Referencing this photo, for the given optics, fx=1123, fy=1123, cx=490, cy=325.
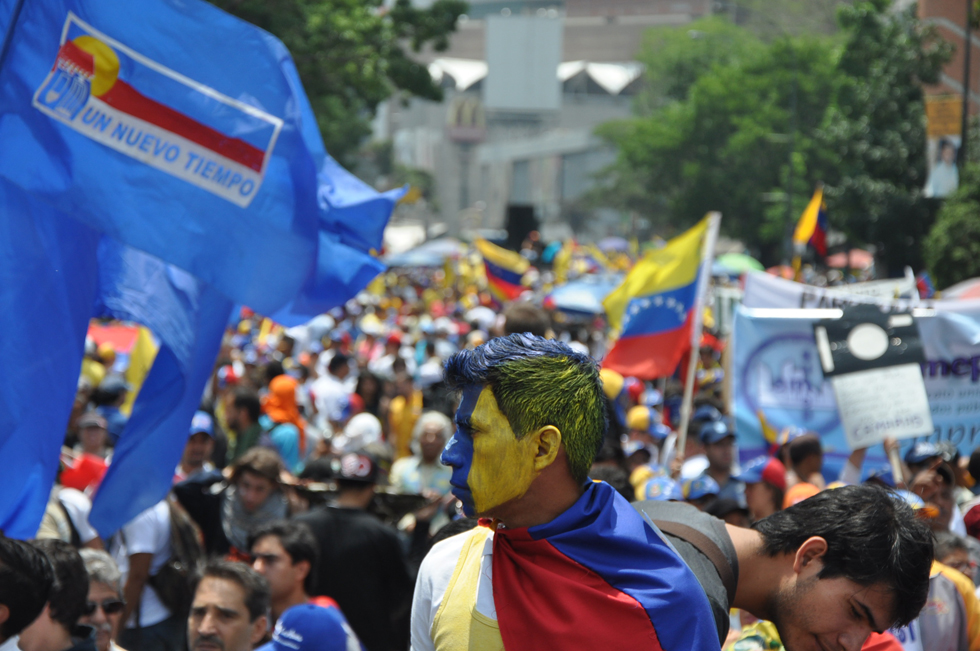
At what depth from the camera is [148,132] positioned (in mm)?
3990

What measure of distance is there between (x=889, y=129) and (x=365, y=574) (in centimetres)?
2633

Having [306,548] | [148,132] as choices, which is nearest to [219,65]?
[148,132]

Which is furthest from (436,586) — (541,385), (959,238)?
(959,238)

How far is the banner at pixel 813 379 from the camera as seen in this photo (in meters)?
6.65

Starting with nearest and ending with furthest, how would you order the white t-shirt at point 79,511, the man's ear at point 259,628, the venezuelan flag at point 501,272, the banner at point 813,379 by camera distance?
the man's ear at point 259,628 < the white t-shirt at point 79,511 < the banner at point 813,379 < the venezuelan flag at point 501,272

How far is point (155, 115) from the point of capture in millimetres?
4008

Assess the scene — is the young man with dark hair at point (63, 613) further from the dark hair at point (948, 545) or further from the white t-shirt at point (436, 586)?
the dark hair at point (948, 545)

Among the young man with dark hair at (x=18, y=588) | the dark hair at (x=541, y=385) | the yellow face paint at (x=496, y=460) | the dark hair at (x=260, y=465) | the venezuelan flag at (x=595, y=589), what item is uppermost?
the dark hair at (x=541, y=385)

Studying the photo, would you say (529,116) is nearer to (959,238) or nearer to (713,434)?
(959,238)

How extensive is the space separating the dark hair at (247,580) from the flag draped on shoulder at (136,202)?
54 centimetres

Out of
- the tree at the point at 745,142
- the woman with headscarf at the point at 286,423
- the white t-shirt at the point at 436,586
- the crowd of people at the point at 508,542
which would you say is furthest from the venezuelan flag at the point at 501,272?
the tree at the point at 745,142

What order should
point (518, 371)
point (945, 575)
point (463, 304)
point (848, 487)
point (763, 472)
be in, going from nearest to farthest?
point (518, 371) < point (848, 487) < point (945, 575) < point (763, 472) < point (463, 304)

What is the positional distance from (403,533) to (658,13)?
476 feet

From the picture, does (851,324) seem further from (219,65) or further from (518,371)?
(518,371)
